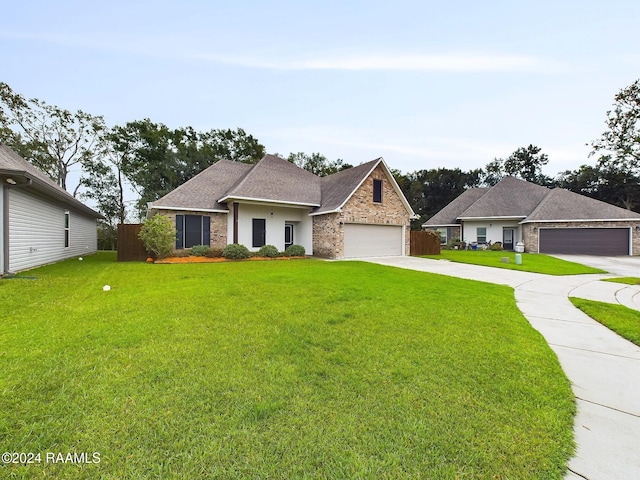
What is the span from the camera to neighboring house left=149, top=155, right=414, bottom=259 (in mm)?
15062

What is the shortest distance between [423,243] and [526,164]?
33521 mm

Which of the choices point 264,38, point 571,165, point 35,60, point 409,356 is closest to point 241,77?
point 264,38

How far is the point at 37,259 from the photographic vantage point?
10.6 m

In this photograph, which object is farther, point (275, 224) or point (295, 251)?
point (275, 224)

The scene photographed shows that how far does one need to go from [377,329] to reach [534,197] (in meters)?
26.5

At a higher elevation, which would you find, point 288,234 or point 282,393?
point 288,234

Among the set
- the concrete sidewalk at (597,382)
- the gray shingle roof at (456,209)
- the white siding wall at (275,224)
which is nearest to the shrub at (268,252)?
the white siding wall at (275,224)

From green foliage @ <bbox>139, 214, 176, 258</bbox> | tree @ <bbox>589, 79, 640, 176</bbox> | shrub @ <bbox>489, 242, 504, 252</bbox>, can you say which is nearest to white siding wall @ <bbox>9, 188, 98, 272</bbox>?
green foliage @ <bbox>139, 214, 176, 258</bbox>

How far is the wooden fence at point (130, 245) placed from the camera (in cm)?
1388

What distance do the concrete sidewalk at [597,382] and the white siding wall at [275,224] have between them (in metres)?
12.7

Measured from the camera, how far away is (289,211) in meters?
17.4

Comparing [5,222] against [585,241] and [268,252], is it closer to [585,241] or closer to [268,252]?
[268,252]

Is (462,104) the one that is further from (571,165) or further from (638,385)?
(571,165)

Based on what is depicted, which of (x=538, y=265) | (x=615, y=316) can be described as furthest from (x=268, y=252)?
(x=538, y=265)
